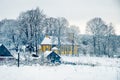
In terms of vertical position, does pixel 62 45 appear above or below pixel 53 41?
below

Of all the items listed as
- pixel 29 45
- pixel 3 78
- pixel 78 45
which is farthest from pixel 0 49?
pixel 78 45

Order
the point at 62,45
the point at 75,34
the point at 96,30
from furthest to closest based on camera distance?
the point at 75,34 → the point at 62,45 → the point at 96,30

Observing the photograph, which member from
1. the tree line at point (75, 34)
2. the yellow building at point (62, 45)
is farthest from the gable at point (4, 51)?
the yellow building at point (62, 45)

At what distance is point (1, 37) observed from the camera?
24.8 meters

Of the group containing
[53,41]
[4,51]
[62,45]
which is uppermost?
[53,41]

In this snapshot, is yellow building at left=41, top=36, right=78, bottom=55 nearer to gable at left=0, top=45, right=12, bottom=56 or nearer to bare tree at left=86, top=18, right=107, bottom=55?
bare tree at left=86, top=18, right=107, bottom=55

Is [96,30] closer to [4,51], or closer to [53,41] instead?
[53,41]

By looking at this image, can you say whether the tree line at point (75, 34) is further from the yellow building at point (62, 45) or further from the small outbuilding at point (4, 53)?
the small outbuilding at point (4, 53)

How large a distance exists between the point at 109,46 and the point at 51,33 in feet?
20.6

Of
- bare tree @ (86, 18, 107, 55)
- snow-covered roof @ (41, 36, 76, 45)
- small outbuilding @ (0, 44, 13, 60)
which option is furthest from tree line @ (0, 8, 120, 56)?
small outbuilding @ (0, 44, 13, 60)

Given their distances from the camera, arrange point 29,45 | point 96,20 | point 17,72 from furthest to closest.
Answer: point 96,20
point 29,45
point 17,72

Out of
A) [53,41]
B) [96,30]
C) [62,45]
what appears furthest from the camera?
[62,45]

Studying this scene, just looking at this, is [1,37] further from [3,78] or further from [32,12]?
[3,78]

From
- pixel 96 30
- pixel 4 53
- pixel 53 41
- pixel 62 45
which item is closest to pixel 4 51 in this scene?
pixel 4 53
